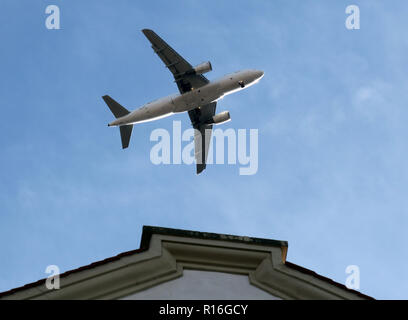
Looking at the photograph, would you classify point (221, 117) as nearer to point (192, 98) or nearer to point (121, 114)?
point (192, 98)

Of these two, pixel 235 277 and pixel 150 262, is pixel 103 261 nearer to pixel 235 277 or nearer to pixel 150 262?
pixel 150 262

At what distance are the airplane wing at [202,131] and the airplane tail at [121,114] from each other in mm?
7337

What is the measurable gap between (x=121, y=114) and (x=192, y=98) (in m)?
6.74

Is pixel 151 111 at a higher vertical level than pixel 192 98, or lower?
lower

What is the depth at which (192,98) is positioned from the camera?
51.6 meters

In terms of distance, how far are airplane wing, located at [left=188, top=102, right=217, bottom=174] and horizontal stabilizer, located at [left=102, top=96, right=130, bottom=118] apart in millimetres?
9166

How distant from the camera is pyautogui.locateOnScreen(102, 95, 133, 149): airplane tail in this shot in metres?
52.0

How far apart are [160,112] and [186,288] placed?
134ft

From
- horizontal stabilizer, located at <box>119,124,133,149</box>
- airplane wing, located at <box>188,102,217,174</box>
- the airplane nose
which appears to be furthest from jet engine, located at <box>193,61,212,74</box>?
horizontal stabilizer, located at <box>119,124,133,149</box>

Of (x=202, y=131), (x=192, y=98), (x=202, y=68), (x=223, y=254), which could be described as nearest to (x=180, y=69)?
(x=202, y=68)

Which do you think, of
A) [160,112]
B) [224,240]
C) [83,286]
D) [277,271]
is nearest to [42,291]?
[83,286]

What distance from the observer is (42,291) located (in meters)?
9.64
